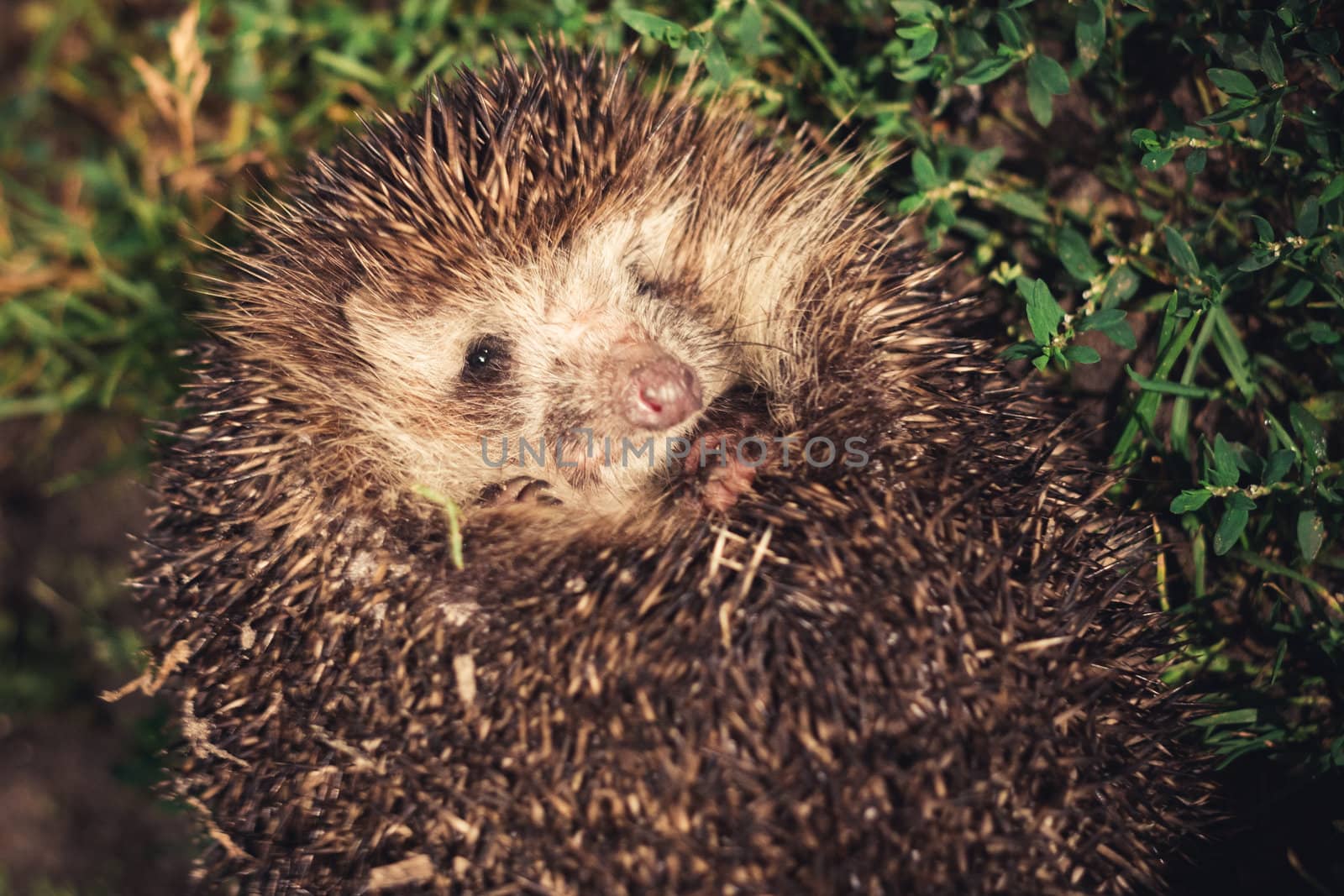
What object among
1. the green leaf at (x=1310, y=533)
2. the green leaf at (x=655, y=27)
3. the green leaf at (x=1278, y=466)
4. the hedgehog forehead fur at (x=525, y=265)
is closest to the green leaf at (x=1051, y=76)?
the hedgehog forehead fur at (x=525, y=265)

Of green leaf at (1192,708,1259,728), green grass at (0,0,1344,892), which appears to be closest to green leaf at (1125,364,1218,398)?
green grass at (0,0,1344,892)

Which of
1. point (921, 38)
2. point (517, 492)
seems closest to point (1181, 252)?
point (921, 38)

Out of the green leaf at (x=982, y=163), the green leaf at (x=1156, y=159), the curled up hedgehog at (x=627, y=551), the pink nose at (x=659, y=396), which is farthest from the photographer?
the green leaf at (x=982, y=163)

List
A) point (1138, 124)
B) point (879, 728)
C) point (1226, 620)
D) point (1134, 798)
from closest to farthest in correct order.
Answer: point (879, 728) < point (1134, 798) < point (1226, 620) < point (1138, 124)

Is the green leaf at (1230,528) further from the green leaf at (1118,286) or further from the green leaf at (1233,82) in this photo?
the green leaf at (1233,82)

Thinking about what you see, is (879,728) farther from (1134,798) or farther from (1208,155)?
(1208,155)

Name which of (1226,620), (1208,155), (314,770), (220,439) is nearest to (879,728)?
(314,770)

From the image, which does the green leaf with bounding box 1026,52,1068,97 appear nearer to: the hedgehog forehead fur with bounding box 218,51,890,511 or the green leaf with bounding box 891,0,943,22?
the green leaf with bounding box 891,0,943,22
